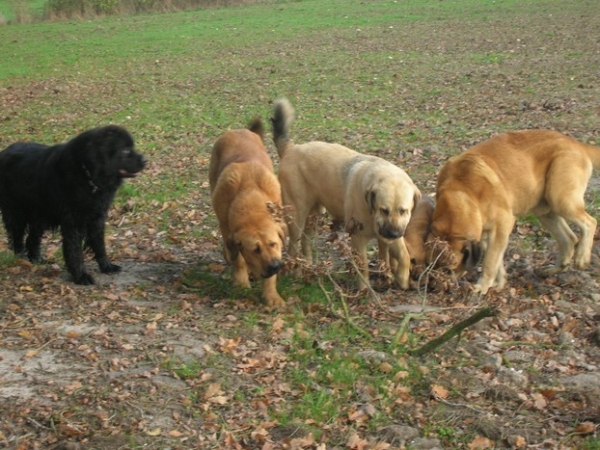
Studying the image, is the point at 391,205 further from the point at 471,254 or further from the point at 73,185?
the point at 73,185

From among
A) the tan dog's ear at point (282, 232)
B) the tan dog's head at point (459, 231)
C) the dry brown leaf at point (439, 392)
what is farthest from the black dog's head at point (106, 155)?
the dry brown leaf at point (439, 392)

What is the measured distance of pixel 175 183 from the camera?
12.4m

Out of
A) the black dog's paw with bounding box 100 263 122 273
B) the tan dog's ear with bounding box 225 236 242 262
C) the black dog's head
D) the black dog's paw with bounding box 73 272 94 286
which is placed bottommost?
the black dog's paw with bounding box 100 263 122 273

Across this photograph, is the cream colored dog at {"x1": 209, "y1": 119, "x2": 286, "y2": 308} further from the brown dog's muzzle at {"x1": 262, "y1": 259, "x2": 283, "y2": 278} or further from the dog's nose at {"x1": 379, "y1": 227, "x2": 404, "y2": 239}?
the dog's nose at {"x1": 379, "y1": 227, "x2": 404, "y2": 239}

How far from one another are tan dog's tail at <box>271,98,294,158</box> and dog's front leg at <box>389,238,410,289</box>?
2.11 metres

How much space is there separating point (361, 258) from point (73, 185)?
293 cm

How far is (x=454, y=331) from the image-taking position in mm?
6219

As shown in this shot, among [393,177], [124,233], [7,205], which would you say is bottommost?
[124,233]

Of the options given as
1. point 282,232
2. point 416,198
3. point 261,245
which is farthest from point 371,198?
point 261,245

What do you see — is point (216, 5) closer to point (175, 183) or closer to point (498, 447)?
point (175, 183)

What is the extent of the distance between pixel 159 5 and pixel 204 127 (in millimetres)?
29783

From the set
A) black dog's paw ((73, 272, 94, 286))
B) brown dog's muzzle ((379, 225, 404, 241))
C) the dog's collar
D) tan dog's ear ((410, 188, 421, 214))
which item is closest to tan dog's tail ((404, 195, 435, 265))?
tan dog's ear ((410, 188, 421, 214))

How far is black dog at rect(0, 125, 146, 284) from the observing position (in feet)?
26.0

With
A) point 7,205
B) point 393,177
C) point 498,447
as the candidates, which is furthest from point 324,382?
point 7,205
